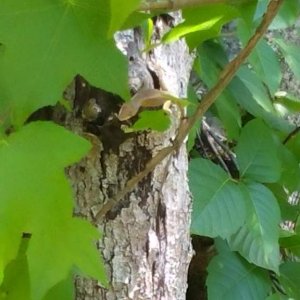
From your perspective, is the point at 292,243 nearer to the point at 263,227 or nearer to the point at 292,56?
the point at 263,227

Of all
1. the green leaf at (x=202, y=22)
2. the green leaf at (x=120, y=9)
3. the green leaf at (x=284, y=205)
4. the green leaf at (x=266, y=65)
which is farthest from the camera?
the green leaf at (x=284, y=205)

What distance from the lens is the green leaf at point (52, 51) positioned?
0.48m

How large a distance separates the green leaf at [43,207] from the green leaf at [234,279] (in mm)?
484

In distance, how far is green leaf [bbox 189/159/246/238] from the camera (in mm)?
857

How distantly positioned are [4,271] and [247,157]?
51 cm

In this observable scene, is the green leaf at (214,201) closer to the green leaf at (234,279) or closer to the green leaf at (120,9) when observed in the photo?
the green leaf at (234,279)

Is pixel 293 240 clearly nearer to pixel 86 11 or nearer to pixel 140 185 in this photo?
pixel 140 185

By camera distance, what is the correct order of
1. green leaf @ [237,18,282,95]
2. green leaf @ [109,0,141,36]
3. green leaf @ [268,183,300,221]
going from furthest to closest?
green leaf @ [268,183,300,221], green leaf @ [237,18,282,95], green leaf @ [109,0,141,36]

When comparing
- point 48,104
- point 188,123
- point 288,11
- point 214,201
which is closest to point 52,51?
point 48,104

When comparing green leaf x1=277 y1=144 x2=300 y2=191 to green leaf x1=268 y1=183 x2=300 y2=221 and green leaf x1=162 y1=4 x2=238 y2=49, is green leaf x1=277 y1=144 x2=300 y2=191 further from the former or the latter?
green leaf x1=162 y1=4 x2=238 y2=49

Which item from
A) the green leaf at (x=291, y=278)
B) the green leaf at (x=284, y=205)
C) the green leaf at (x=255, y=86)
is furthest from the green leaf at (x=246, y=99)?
the green leaf at (x=291, y=278)

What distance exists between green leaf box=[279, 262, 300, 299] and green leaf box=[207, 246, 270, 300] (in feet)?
0.08

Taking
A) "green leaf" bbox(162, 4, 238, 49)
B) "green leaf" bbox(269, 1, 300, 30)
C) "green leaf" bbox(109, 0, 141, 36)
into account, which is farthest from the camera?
"green leaf" bbox(269, 1, 300, 30)

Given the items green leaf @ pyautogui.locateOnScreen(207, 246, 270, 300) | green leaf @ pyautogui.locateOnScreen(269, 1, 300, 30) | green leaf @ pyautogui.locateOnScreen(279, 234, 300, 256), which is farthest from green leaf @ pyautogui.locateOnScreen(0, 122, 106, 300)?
green leaf @ pyautogui.locateOnScreen(279, 234, 300, 256)
